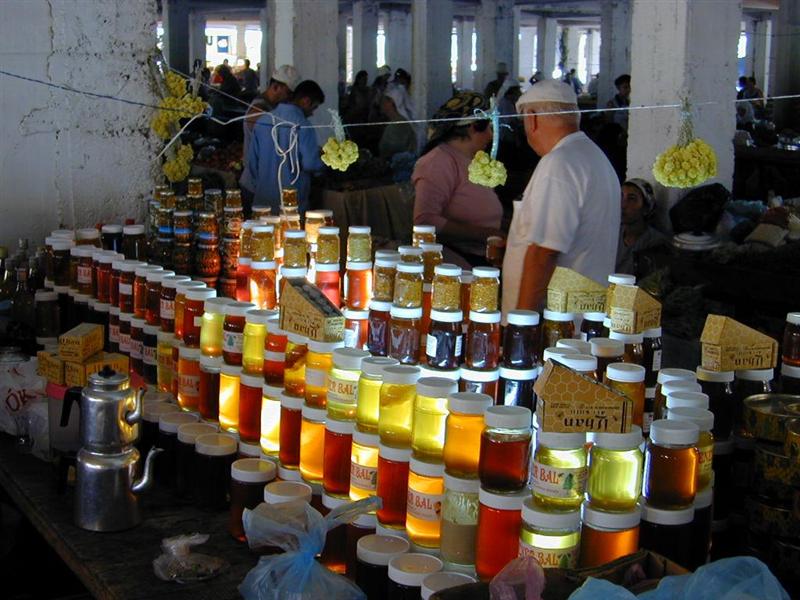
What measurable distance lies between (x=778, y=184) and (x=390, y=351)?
625 cm

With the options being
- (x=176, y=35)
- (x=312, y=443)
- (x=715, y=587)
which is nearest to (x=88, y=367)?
(x=312, y=443)

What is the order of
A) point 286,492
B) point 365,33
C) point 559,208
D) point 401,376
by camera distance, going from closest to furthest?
1. point 401,376
2. point 286,492
3. point 559,208
4. point 365,33

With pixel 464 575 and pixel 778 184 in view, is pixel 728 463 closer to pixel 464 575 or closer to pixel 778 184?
pixel 464 575

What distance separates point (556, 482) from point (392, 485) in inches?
17.5

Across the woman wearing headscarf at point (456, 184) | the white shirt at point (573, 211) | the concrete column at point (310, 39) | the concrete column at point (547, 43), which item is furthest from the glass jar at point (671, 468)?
the concrete column at point (547, 43)

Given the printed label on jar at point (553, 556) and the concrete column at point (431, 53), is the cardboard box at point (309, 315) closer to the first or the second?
the printed label on jar at point (553, 556)

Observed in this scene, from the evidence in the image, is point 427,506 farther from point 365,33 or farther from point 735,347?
point 365,33

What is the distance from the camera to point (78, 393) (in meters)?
2.69

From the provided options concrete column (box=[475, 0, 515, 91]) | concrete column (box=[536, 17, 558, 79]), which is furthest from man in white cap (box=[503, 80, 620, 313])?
concrete column (box=[536, 17, 558, 79])

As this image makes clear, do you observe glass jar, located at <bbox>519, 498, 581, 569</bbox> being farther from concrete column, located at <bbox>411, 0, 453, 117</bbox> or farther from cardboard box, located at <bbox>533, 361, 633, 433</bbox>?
concrete column, located at <bbox>411, 0, 453, 117</bbox>

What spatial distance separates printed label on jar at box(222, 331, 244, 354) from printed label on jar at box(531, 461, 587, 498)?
41.1 inches

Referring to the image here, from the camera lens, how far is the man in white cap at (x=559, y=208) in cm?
363

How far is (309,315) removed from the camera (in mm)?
2436

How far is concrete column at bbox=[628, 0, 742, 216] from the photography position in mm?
5988
